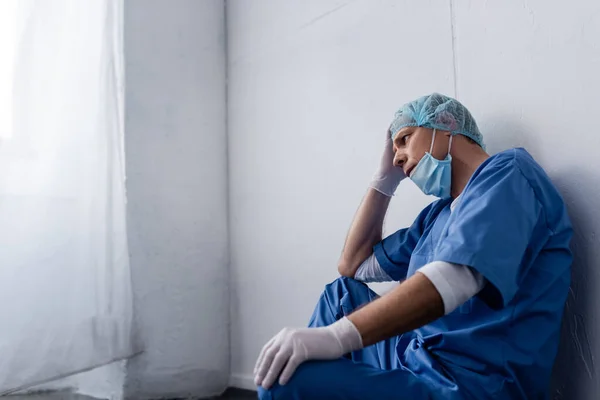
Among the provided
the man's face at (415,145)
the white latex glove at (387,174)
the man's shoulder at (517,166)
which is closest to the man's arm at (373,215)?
the white latex glove at (387,174)

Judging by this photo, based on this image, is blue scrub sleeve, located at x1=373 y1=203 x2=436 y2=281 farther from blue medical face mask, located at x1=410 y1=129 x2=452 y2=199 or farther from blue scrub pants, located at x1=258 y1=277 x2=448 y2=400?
blue scrub pants, located at x1=258 y1=277 x2=448 y2=400

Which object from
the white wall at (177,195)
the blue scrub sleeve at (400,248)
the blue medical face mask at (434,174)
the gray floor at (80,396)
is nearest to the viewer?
the blue medical face mask at (434,174)

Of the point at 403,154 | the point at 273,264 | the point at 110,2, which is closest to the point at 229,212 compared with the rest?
the point at 273,264

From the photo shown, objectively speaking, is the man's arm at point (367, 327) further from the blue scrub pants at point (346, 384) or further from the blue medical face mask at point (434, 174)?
the blue medical face mask at point (434, 174)

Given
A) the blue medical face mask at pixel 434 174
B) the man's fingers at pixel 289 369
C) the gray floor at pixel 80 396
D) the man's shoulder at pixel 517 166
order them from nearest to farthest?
the man's fingers at pixel 289 369 < the man's shoulder at pixel 517 166 < the blue medical face mask at pixel 434 174 < the gray floor at pixel 80 396

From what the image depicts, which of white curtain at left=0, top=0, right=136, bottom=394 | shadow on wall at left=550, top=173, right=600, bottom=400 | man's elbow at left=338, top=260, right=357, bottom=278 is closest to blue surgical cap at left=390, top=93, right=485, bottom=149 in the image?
shadow on wall at left=550, top=173, right=600, bottom=400

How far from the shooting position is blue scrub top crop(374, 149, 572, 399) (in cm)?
91

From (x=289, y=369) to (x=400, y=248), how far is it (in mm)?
584

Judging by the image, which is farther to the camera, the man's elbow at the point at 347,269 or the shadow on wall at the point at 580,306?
the man's elbow at the point at 347,269

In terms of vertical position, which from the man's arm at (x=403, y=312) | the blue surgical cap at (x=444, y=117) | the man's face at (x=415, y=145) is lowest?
the man's arm at (x=403, y=312)

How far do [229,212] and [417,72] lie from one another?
3.01ft

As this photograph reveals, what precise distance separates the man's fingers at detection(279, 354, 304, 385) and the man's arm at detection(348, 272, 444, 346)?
0.12 metres

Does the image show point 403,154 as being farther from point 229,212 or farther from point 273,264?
point 229,212

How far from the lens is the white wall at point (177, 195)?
1.80m
